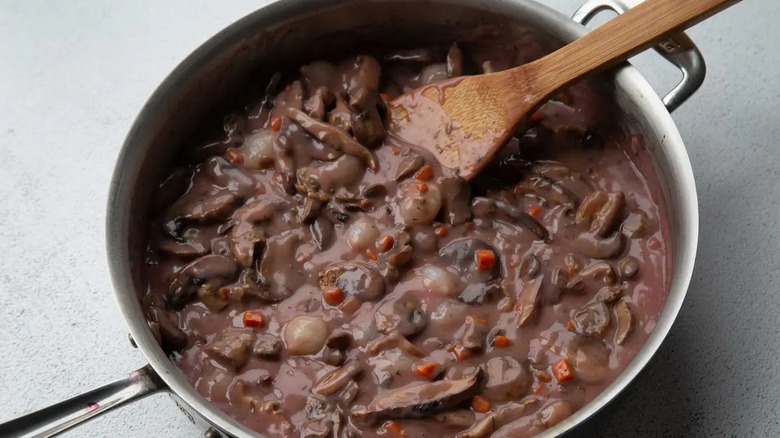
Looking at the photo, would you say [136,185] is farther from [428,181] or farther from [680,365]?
[680,365]

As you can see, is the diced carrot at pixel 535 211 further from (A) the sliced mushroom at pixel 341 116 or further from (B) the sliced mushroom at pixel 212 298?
(B) the sliced mushroom at pixel 212 298

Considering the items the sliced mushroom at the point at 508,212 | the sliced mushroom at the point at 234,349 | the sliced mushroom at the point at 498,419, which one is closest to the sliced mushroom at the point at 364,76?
the sliced mushroom at the point at 508,212

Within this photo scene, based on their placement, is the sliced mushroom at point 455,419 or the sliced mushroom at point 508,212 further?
the sliced mushroom at point 508,212

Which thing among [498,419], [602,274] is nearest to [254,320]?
[498,419]

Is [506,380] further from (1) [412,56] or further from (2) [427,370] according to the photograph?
(1) [412,56]

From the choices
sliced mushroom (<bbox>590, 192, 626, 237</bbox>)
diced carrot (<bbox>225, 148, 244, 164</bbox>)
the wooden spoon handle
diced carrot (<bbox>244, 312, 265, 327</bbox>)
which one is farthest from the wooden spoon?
diced carrot (<bbox>244, 312, 265, 327</bbox>)

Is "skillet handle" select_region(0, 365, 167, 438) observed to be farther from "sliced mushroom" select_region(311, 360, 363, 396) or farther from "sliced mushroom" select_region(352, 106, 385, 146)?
"sliced mushroom" select_region(352, 106, 385, 146)

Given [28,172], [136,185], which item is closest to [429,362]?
[136,185]
